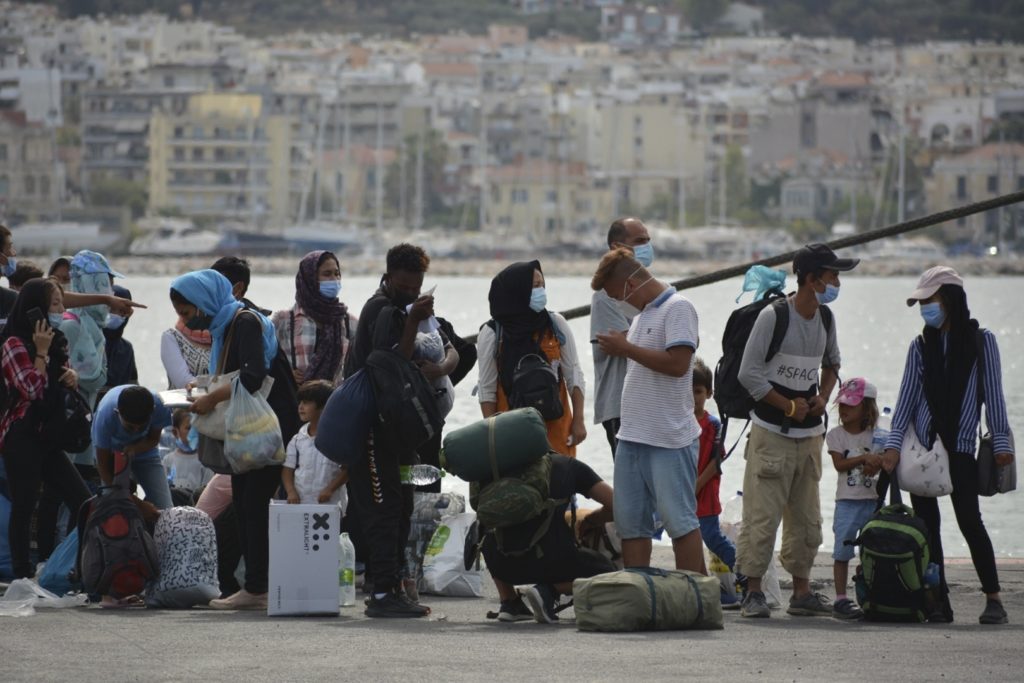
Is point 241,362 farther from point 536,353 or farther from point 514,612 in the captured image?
point 514,612

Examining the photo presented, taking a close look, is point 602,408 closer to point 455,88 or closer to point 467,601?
point 467,601

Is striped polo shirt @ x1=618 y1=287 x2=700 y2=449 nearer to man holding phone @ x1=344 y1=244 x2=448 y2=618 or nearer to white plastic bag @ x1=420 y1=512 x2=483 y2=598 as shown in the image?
man holding phone @ x1=344 y1=244 x2=448 y2=618

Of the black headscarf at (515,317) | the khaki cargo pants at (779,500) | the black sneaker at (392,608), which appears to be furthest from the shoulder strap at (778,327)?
the black sneaker at (392,608)

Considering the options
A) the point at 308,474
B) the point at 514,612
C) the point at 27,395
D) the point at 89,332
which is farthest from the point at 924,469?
the point at 89,332

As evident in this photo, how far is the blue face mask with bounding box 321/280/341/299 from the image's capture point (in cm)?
823

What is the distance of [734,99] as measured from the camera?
166 metres

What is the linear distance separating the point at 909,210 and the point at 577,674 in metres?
137

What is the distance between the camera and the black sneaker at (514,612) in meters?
6.92

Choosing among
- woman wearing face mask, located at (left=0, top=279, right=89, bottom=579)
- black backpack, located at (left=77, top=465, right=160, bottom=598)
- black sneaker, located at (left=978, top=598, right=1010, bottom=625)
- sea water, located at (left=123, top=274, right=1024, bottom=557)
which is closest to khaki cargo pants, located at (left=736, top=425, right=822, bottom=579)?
black sneaker, located at (left=978, top=598, right=1010, bottom=625)

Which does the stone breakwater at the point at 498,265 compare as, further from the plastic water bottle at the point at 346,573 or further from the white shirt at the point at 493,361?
the white shirt at the point at 493,361

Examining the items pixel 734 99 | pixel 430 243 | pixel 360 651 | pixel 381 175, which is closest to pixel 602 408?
pixel 360 651

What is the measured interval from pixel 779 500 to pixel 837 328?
25704 mm

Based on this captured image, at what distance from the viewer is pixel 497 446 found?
677 cm

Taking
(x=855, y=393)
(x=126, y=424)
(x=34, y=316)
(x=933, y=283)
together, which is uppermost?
(x=933, y=283)
